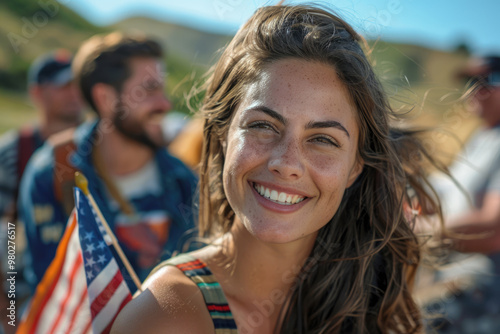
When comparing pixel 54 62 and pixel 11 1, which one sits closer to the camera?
pixel 54 62

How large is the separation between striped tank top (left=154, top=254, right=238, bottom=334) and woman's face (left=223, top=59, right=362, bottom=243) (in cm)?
26

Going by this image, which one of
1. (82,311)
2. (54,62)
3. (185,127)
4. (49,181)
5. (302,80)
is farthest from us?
(185,127)

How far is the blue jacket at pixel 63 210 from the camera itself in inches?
123

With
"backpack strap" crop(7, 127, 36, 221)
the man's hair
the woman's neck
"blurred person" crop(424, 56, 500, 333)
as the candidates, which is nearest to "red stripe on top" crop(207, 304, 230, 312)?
"blurred person" crop(424, 56, 500, 333)

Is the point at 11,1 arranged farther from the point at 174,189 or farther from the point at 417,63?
the point at 417,63

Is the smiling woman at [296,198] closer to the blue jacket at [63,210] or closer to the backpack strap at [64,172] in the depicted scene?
the blue jacket at [63,210]

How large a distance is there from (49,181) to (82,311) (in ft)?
5.39

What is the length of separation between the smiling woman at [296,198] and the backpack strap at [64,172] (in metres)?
1.35

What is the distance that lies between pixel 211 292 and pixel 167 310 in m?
0.18

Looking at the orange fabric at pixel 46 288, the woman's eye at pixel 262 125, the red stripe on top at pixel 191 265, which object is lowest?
the orange fabric at pixel 46 288

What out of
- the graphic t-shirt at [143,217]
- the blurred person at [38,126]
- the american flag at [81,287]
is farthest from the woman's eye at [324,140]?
the blurred person at [38,126]

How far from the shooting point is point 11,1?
11445mm

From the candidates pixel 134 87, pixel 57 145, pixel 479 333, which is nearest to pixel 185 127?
pixel 134 87

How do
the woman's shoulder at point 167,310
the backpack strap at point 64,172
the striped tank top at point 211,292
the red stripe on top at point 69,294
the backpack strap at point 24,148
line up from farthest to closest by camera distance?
the backpack strap at point 24,148
the backpack strap at point 64,172
the red stripe on top at point 69,294
the striped tank top at point 211,292
the woman's shoulder at point 167,310
